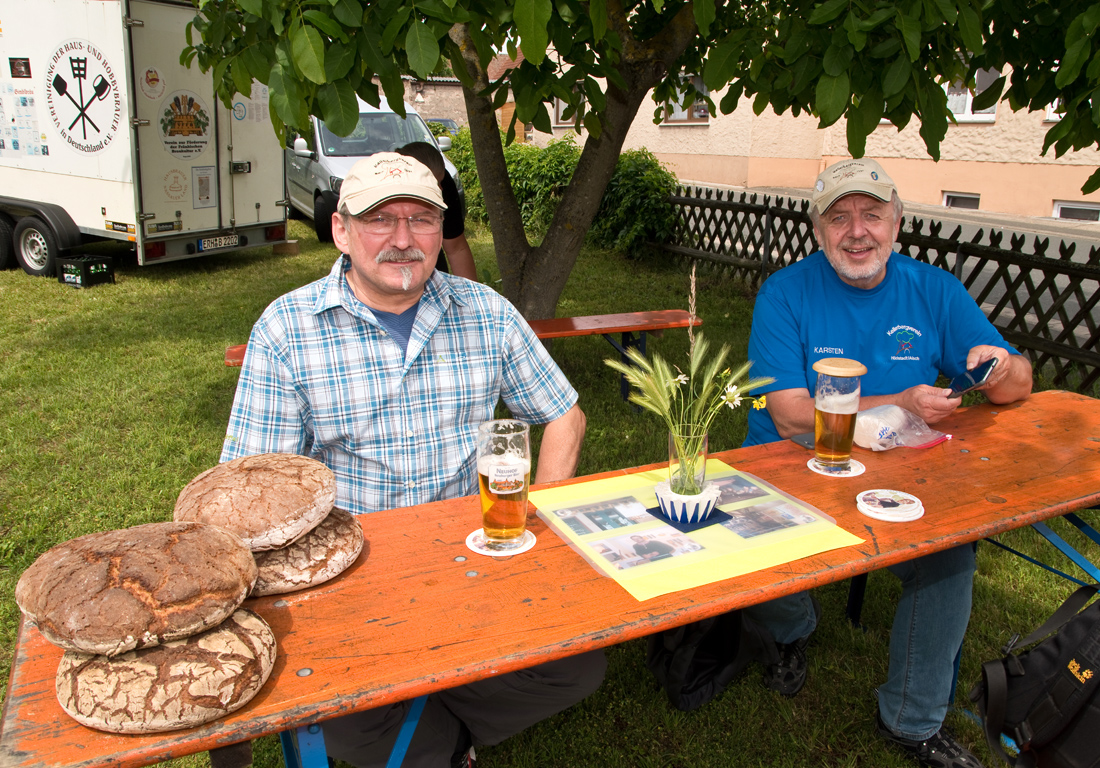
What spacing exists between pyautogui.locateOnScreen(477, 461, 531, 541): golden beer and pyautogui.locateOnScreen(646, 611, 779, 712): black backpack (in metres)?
1.11

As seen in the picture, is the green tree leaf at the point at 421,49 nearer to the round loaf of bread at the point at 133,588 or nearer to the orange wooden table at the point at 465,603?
the orange wooden table at the point at 465,603

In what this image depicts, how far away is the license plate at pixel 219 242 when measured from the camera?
8953mm

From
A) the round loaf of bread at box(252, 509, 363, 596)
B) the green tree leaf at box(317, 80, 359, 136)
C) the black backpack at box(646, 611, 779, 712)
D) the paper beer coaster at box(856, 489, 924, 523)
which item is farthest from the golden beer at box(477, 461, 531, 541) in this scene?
the green tree leaf at box(317, 80, 359, 136)

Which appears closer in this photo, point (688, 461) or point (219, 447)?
point (688, 461)

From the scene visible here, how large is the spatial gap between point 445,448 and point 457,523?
418mm

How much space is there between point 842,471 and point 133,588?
166 cm

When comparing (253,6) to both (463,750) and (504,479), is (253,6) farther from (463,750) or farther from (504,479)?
(463,750)

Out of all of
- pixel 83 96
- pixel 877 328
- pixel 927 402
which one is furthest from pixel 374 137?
pixel 927 402

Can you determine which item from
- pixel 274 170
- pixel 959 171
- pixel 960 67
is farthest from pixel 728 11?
pixel 959 171

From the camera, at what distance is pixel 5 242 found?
29.2 feet

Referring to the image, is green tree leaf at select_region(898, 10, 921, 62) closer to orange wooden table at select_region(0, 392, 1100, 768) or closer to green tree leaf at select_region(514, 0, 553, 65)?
green tree leaf at select_region(514, 0, 553, 65)

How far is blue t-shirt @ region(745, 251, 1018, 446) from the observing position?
2.53m

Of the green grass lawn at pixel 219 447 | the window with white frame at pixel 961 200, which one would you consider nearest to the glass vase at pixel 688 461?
the green grass lawn at pixel 219 447

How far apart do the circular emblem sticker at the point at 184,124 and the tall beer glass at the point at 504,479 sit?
8050 millimetres
